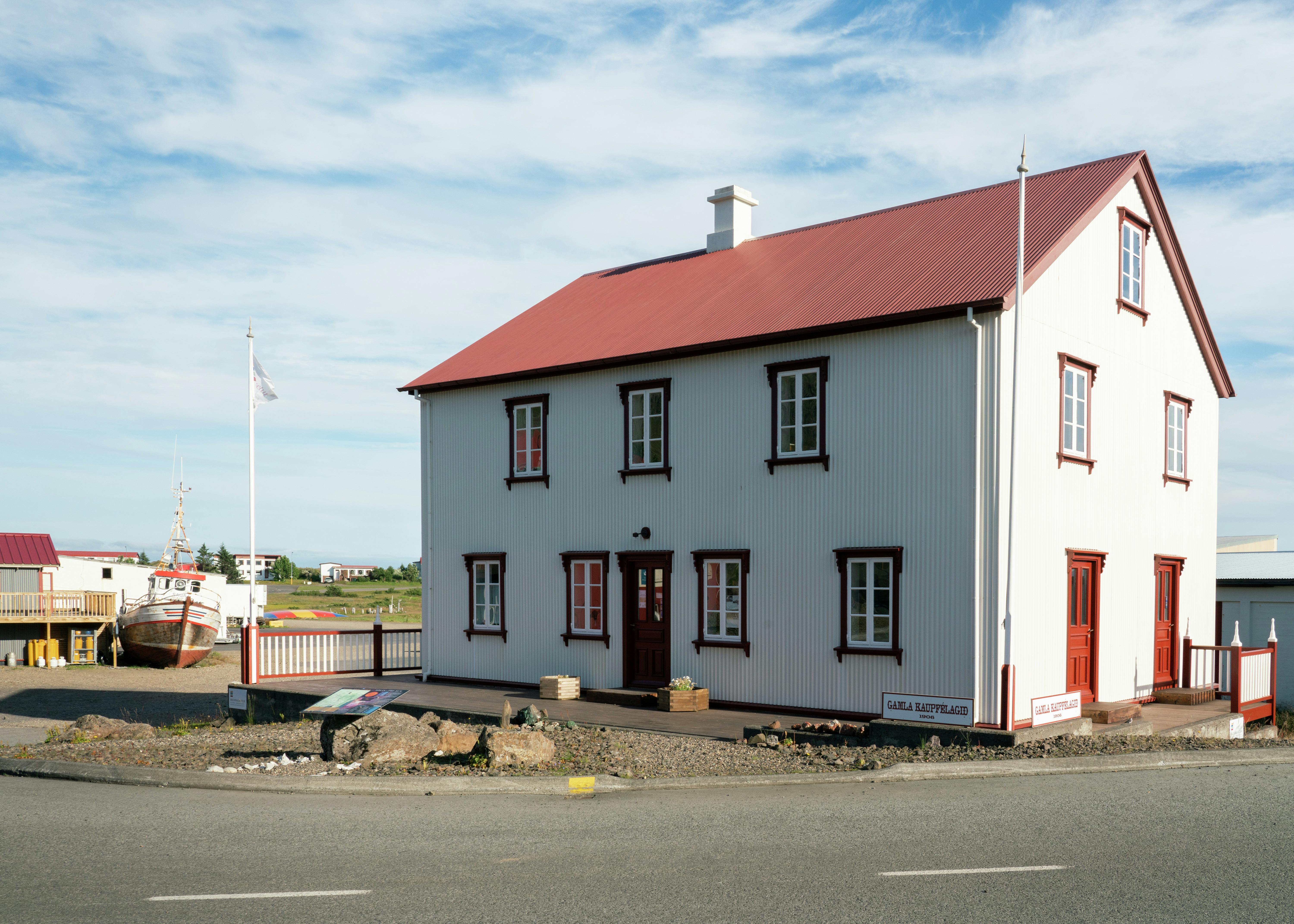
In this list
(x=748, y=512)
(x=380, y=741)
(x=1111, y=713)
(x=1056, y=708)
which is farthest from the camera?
(x=748, y=512)

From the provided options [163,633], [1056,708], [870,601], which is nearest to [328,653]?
[870,601]

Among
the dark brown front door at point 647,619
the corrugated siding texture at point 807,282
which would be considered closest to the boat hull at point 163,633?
the corrugated siding texture at point 807,282

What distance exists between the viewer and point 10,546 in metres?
45.7

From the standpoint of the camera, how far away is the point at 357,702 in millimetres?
14188

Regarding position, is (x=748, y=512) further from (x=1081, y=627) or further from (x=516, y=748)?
(x=516, y=748)

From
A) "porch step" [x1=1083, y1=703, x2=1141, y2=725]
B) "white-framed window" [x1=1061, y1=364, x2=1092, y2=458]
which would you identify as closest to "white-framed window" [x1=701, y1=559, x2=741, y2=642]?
"porch step" [x1=1083, y1=703, x2=1141, y2=725]

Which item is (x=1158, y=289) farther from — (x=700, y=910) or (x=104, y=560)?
(x=104, y=560)

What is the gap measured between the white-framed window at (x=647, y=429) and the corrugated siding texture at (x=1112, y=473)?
619 cm

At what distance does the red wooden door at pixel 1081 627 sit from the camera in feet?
56.3

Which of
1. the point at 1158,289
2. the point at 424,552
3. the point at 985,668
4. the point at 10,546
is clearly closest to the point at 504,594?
the point at 424,552

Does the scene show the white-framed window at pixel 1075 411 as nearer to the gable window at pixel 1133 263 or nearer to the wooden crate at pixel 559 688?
the gable window at pixel 1133 263

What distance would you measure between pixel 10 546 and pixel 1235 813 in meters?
47.1

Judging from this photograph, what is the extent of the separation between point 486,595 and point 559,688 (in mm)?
3434

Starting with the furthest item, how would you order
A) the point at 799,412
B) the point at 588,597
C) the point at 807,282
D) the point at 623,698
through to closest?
1. the point at 588,597
2. the point at 807,282
3. the point at 623,698
4. the point at 799,412
